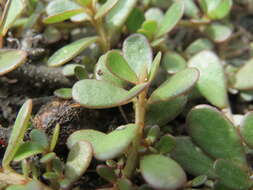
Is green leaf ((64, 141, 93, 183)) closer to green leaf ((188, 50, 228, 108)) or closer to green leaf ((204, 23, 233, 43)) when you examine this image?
green leaf ((188, 50, 228, 108))

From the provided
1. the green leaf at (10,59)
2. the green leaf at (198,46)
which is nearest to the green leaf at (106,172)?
the green leaf at (10,59)

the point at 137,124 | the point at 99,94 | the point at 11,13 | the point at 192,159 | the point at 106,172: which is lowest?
the point at 192,159

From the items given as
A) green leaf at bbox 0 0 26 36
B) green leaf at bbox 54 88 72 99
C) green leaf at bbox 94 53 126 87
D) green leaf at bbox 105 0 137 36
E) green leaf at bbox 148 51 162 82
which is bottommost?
green leaf at bbox 54 88 72 99

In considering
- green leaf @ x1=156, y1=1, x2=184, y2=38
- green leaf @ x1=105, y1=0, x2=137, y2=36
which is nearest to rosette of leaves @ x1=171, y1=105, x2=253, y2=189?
green leaf @ x1=156, y1=1, x2=184, y2=38

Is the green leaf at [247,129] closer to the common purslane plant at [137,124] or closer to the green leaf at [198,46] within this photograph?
the common purslane plant at [137,124]

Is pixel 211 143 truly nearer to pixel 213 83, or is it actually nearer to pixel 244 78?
pixel 213 83

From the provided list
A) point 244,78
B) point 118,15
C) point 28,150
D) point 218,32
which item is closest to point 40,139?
point 28,150
